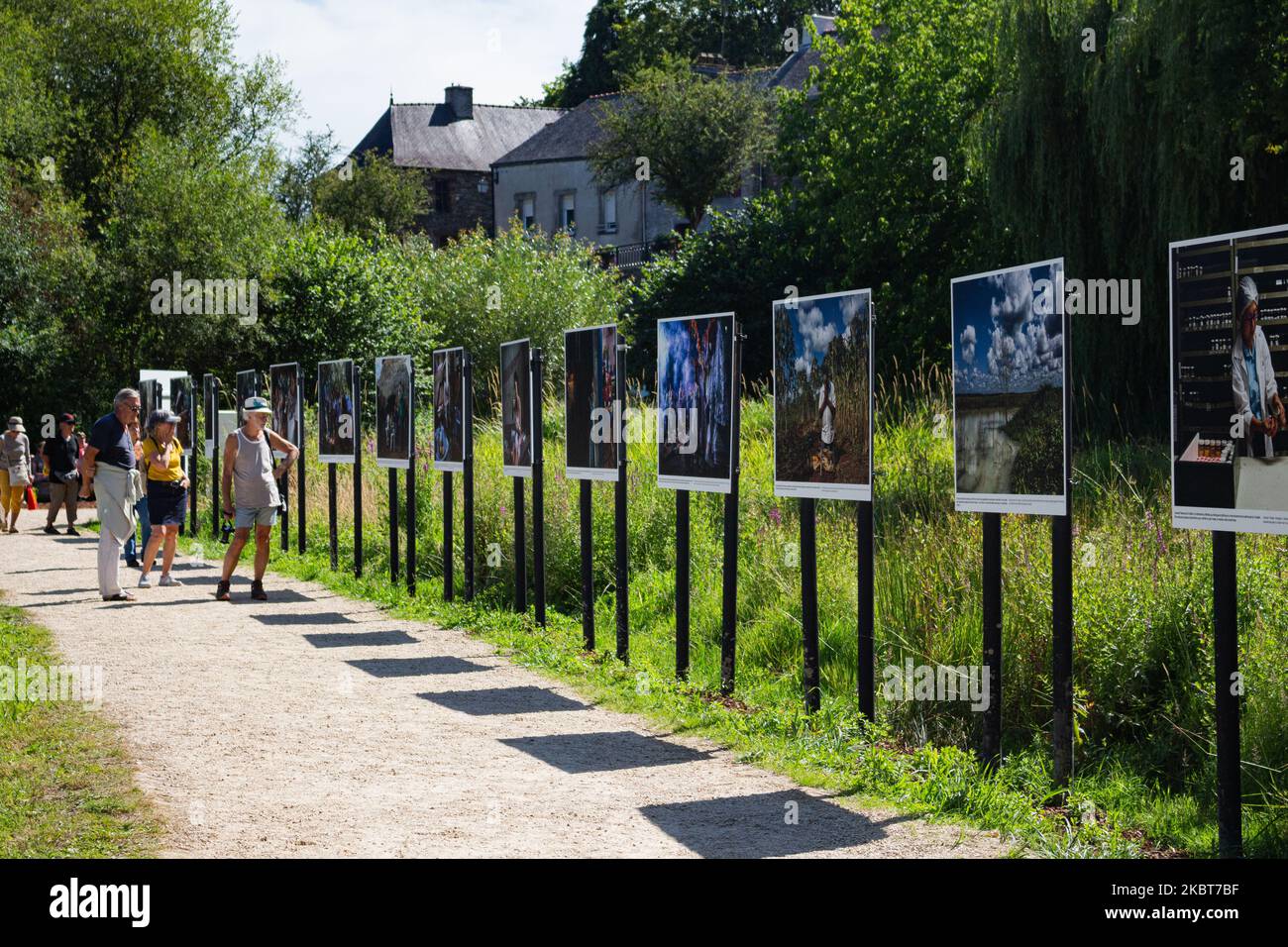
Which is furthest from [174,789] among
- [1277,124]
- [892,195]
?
[892,195]

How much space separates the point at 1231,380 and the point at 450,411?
31.4 ft

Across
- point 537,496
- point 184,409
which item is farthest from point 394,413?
point 184,409

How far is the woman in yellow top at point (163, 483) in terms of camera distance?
15.3 m

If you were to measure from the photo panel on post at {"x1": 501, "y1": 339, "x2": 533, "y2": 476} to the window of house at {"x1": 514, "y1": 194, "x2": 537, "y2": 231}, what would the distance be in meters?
59.6

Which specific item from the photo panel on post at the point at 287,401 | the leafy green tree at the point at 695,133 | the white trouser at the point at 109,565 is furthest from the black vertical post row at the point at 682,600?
the leafy green tree at the point at 695,133

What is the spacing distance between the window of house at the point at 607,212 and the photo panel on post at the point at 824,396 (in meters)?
60.4

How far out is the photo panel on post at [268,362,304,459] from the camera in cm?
1923

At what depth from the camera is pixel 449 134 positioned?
3187 inches

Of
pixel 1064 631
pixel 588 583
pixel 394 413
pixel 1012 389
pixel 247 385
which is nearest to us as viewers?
pixel 1064 631

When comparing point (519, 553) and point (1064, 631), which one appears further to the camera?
point (519, 553)

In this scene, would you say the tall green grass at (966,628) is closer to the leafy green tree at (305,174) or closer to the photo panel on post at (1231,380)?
the photo panel on post at (1231,380)

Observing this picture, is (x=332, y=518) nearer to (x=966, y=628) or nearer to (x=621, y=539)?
(x=621, y=539)

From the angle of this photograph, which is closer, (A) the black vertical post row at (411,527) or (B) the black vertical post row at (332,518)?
(A) the black vertical post row at (411,527)
